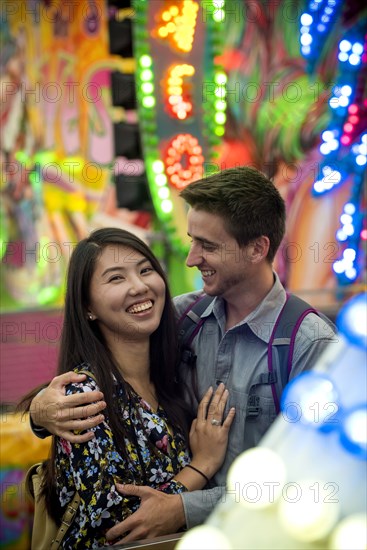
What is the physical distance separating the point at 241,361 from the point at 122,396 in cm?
32

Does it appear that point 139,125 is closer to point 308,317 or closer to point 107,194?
point 308,317

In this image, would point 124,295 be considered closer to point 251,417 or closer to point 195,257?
point 195,257

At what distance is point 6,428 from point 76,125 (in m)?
3.32

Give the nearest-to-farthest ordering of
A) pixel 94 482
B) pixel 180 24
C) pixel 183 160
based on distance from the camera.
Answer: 1. pixel 94 482
2. pixel 180 24
3. pixel 183 160

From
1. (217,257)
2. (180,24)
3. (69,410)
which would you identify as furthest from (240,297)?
(180,24)

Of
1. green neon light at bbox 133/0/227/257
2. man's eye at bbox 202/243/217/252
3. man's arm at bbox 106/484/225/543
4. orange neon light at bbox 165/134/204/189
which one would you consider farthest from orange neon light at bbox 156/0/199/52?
man's arm at bbox 106/484/225/543

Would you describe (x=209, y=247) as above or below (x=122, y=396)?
above

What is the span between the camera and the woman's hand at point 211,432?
1633mm

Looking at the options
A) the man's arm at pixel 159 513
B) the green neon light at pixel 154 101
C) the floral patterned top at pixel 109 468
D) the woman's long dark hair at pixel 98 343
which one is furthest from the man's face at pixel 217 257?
the green neon light at pixel 154 101

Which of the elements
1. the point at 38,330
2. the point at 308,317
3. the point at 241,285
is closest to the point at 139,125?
the point at 241,285

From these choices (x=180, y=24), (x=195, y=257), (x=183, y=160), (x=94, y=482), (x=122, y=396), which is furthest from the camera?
(x=183, y=160)

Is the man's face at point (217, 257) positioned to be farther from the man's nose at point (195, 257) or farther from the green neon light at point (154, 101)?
the green neon light at point (154, 101)

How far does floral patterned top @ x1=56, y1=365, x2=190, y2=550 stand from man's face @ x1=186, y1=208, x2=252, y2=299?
0.38 m

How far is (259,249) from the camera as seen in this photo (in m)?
1.85
